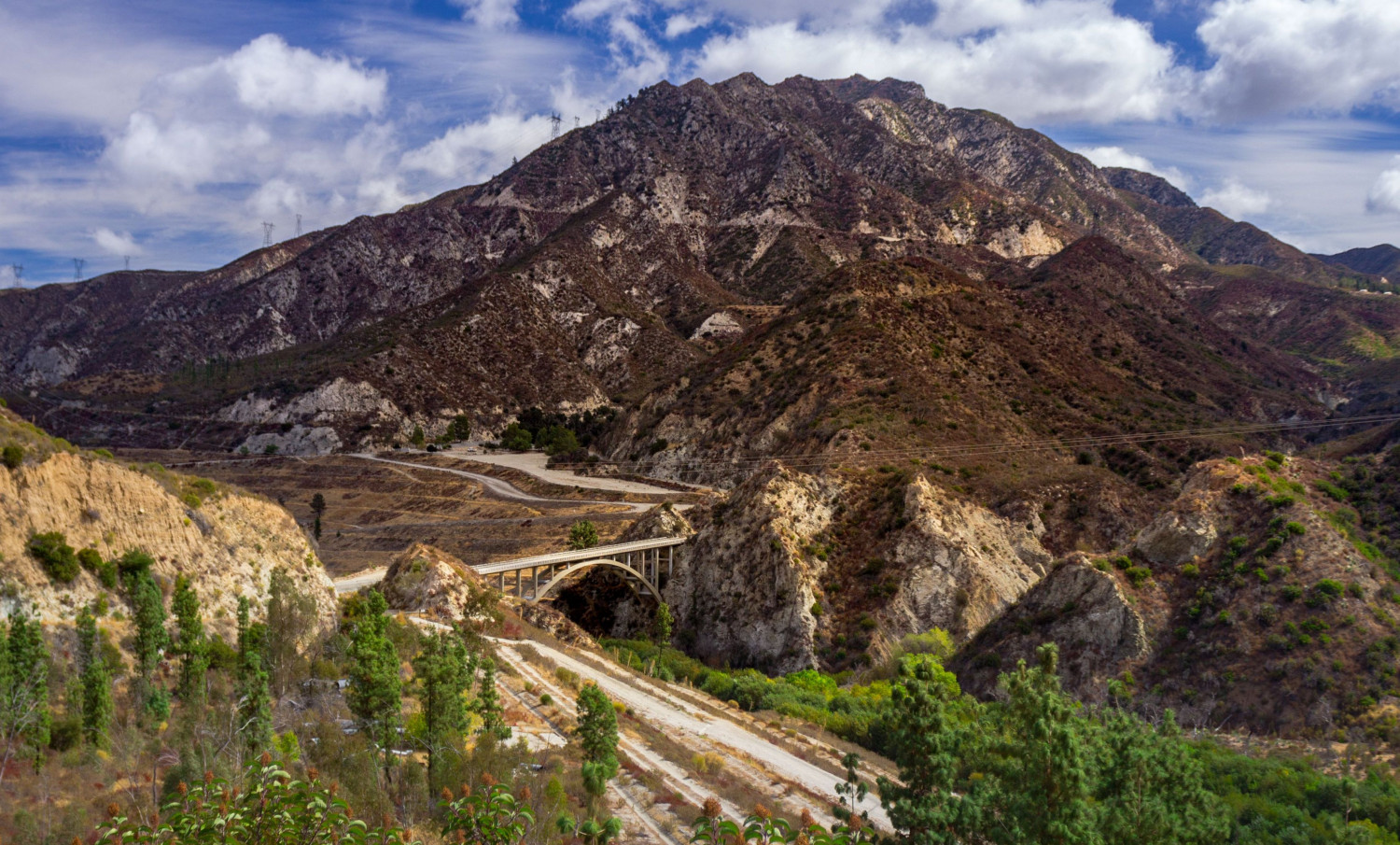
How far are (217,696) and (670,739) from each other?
42.6ft

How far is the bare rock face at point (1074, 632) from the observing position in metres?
39.6

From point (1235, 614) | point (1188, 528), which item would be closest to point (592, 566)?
point (1188, 528)

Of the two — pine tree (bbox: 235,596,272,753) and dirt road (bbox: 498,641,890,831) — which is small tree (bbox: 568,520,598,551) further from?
pine tree (bbox: 235,596,272,753)

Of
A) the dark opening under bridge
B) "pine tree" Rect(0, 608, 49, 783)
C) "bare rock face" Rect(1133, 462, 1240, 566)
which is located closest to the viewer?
"pine tree" Rect(0, 608, 49, 783)

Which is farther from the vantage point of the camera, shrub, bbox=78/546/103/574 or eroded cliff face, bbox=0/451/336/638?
shrub, bbox=78/546/103/574

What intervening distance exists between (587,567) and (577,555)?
4441mm

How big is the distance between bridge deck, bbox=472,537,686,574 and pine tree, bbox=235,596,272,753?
2560 cm

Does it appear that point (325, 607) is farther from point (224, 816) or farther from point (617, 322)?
point (617, 322)

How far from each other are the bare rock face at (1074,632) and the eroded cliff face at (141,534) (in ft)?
105

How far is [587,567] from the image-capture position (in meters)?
59.1

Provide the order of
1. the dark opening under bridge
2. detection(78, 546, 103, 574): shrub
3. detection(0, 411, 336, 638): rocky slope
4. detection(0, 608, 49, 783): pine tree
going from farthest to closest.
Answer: the dark opening under bridge, detection(78, 546, 103, 574): shrub, detection(0, 411, 336, 638): rocky slope, detection(0, 608, 49, 783): pine tree

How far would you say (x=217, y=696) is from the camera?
20.6 m

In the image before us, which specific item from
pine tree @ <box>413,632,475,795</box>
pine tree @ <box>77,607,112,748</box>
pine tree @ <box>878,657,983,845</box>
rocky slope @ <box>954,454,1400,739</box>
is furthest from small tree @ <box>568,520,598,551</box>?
pine tree @ <box>878,657,983,845</box>

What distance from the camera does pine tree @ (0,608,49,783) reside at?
48.7 feet
